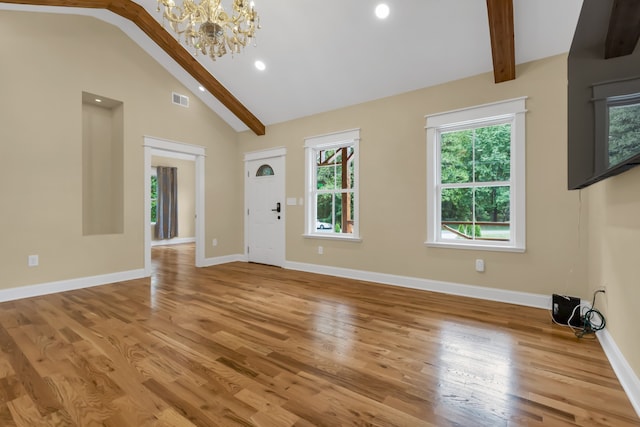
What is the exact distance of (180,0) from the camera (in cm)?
377

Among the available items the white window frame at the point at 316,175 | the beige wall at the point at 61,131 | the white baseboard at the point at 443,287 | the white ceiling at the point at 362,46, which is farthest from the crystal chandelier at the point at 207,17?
the white baseboard at the point at 443,287

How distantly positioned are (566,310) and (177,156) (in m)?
5.54

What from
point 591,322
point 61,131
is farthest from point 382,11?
point 61,131

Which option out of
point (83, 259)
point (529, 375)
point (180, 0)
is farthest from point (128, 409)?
point (180, 0)

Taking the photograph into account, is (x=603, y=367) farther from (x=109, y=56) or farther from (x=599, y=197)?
(x=109, y=56)

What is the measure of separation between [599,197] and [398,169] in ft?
6.69

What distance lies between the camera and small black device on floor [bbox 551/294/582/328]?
257 cm

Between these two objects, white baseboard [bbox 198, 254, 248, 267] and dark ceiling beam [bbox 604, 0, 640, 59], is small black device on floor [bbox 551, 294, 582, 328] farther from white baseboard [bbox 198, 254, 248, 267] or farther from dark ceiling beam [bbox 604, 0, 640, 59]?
white baseboard [bbox 198, 254, 248, 267]

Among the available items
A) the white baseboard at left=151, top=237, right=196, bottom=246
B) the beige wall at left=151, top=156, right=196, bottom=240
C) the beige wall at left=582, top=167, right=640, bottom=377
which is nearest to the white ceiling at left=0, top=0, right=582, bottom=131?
the beige wall at left=582, top=167, right=640, bottom=377

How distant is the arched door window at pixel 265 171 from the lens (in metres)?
5.48

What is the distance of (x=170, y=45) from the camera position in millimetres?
4316

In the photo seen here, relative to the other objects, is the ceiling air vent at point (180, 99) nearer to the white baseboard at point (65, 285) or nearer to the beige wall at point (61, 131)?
the beige wall at point (61, 131)

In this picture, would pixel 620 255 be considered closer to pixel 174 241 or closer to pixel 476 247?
pixel 476 247

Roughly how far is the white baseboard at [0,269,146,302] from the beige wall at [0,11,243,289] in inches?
2.4
